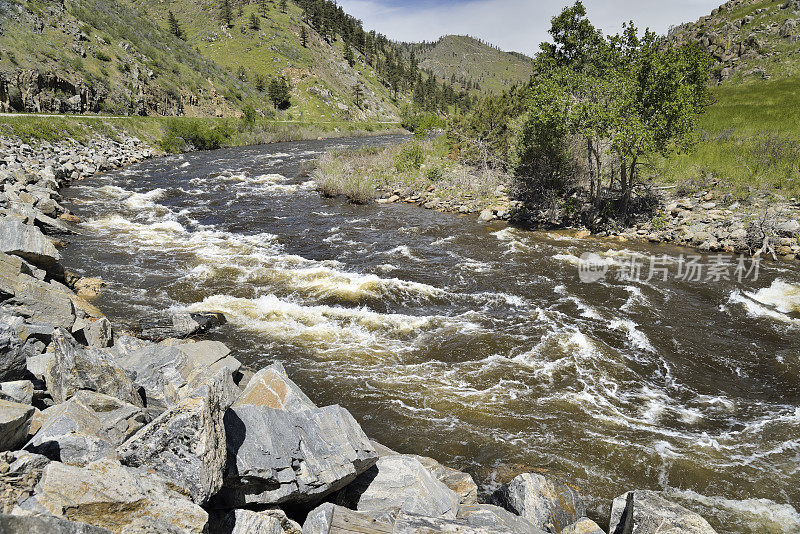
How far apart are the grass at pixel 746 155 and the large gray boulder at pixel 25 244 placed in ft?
79.3

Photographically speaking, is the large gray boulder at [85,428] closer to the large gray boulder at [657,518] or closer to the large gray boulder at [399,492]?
the large gray boulder at [399,492]

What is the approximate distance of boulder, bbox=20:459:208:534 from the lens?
3.07 m

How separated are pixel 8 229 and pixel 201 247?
7139mm

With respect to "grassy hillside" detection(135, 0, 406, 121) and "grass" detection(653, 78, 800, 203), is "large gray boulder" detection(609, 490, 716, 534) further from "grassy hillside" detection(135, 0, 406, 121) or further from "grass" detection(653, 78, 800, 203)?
"grassy hillside" detection(135, 0, 406, 121)

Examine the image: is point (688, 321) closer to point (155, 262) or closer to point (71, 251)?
point (155, 262)

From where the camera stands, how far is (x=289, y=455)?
4465 millimetres

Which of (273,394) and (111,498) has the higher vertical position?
(111,498)

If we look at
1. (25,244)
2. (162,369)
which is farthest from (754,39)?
(25,244)

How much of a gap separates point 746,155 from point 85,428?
3015 centimetres

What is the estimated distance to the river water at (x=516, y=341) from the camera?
6770 millimetres

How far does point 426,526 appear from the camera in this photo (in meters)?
3.83

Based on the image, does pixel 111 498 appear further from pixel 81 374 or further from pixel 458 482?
pixel 458 482


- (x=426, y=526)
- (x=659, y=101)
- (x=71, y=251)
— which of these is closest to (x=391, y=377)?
(x=426, y=526)

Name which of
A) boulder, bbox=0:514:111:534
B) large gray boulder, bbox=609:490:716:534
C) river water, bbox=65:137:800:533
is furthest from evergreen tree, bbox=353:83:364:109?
boulder, bbox=0:514:111:534
